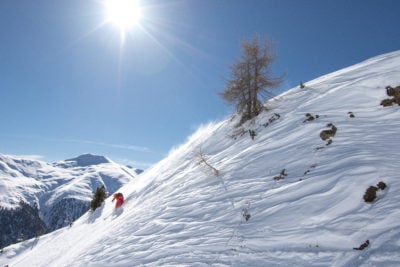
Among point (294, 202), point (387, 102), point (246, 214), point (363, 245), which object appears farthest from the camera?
point (387, 102)

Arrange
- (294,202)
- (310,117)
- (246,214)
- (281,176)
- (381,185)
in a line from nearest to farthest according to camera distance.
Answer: (381,185)
(294,202)
(246,214)
(281,176)
(310,117)

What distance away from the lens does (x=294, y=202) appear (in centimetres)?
637

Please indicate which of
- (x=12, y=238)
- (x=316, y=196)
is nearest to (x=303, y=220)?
(x=316, y=196)

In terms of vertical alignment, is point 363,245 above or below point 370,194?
below

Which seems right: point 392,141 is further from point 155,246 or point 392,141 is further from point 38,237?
point 38,237

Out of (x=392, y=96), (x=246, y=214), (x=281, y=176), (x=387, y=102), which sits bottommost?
(x=246, y=214)

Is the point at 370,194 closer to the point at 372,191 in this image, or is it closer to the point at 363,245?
the point at 372,191

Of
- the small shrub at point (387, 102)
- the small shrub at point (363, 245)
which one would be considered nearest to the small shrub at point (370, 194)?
the small shrub at point (363, 245)

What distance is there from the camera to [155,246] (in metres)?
7.25

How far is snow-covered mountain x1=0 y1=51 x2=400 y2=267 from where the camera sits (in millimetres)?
4879

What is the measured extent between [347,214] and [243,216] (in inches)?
93.8

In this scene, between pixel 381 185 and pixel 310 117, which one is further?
pixel 310 117

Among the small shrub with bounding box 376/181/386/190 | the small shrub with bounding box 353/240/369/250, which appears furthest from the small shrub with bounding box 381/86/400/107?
the small shrub with bounding box 353/240/369/250

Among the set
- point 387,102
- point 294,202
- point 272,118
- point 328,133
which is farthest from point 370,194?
point 272,118
